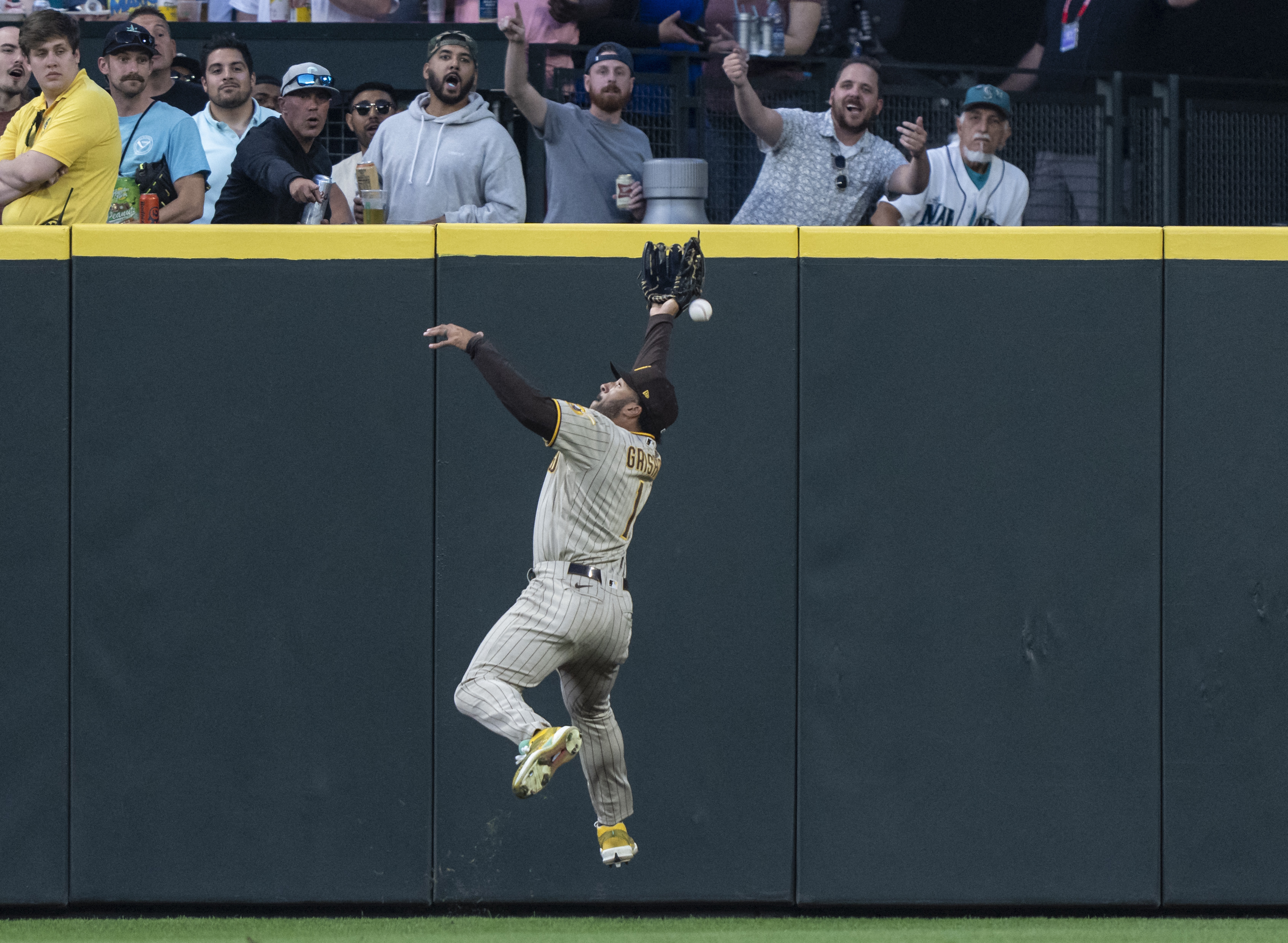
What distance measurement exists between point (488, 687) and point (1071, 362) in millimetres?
2932

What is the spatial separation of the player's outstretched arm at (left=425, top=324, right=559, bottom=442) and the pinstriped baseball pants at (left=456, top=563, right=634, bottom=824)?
69cm

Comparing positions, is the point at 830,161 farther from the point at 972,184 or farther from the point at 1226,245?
the point at 1226,245

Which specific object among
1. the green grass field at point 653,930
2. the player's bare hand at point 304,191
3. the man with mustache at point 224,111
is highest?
the man with mustache at point 224,111

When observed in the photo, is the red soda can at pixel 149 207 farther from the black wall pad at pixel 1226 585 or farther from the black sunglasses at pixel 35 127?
the black wall pad at pixel 1226 585

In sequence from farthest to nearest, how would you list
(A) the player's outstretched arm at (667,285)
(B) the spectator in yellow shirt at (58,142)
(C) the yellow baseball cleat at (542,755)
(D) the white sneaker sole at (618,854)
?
(B) the spectator in yellow shirt at (58,142) → (A) the player's outstretched arm at (667,285) → (D) the white sneaker sole at (618,854) → (C) the yellow baseball cleat at (542,755)

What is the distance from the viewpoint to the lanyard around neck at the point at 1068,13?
28.9ft

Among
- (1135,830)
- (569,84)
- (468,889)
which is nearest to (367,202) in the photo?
(569,84)

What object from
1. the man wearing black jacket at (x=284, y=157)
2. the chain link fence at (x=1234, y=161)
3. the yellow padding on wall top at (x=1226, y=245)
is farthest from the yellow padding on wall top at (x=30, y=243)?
the chain link fence at (x=1234, y=161)

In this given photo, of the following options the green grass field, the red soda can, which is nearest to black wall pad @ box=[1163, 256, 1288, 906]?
the green grass field

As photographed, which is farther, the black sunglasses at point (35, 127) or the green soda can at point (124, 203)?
the green soda can at point (124, 203)

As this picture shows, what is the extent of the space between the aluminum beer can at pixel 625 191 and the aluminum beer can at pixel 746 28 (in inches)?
57.7

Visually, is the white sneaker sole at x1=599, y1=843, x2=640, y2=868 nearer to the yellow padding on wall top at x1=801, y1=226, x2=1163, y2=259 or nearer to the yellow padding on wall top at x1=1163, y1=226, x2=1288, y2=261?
the yellow padding on wall top at x1=801, y1=226, x2=1163, y2=259

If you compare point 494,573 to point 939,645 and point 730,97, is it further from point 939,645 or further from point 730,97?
point 730,97

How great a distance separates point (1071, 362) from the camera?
6988mm
